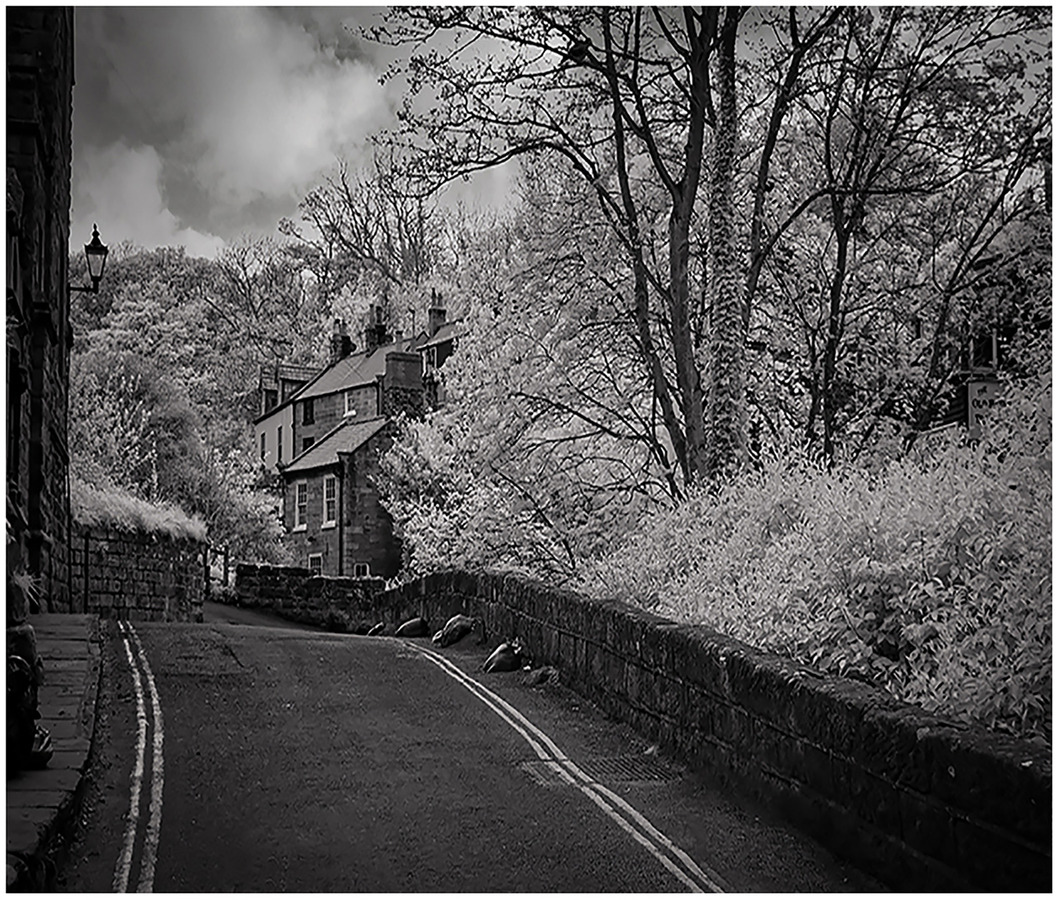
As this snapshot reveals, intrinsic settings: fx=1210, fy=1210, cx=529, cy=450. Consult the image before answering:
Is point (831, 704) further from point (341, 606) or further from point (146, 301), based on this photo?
point (146, 301)

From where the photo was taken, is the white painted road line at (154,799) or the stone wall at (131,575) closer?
the white painted road line at (154,799)

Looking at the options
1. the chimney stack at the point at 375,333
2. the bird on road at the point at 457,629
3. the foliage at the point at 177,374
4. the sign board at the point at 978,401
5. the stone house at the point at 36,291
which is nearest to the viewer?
the sign board at the point at 978,401

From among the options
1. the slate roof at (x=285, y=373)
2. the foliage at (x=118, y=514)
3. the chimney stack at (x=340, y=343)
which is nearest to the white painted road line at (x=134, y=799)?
the foliage at (x=118, y=514)

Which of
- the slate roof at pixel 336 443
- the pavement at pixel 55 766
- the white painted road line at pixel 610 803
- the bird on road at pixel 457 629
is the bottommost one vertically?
the white painted road line at pixel 610 803

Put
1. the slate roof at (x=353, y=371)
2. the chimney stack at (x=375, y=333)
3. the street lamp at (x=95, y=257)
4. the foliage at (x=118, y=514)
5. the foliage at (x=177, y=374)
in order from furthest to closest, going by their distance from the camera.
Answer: the chimney stack at (x=375, y=333), the slate roof at (x=353, y=371), the foliage at (x=177, y=374), the foliage at (x=118, y=514), the street lamp at (x=95, y=257)

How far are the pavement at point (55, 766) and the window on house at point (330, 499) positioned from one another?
28821mm

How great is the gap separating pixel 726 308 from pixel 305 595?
18987 millimetres

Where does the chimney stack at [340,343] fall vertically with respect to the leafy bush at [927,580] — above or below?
above

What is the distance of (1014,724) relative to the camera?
21.3 ft

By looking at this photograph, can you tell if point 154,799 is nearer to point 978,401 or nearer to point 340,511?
point 978,401

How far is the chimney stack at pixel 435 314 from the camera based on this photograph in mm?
43750

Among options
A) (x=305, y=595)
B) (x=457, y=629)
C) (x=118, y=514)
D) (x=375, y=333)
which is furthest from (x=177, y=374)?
(x=457, y=629)

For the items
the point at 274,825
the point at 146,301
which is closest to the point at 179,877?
the point at 274,825

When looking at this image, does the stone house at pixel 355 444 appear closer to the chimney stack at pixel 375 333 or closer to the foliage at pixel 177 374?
the chimney stack at pixel 375 333
